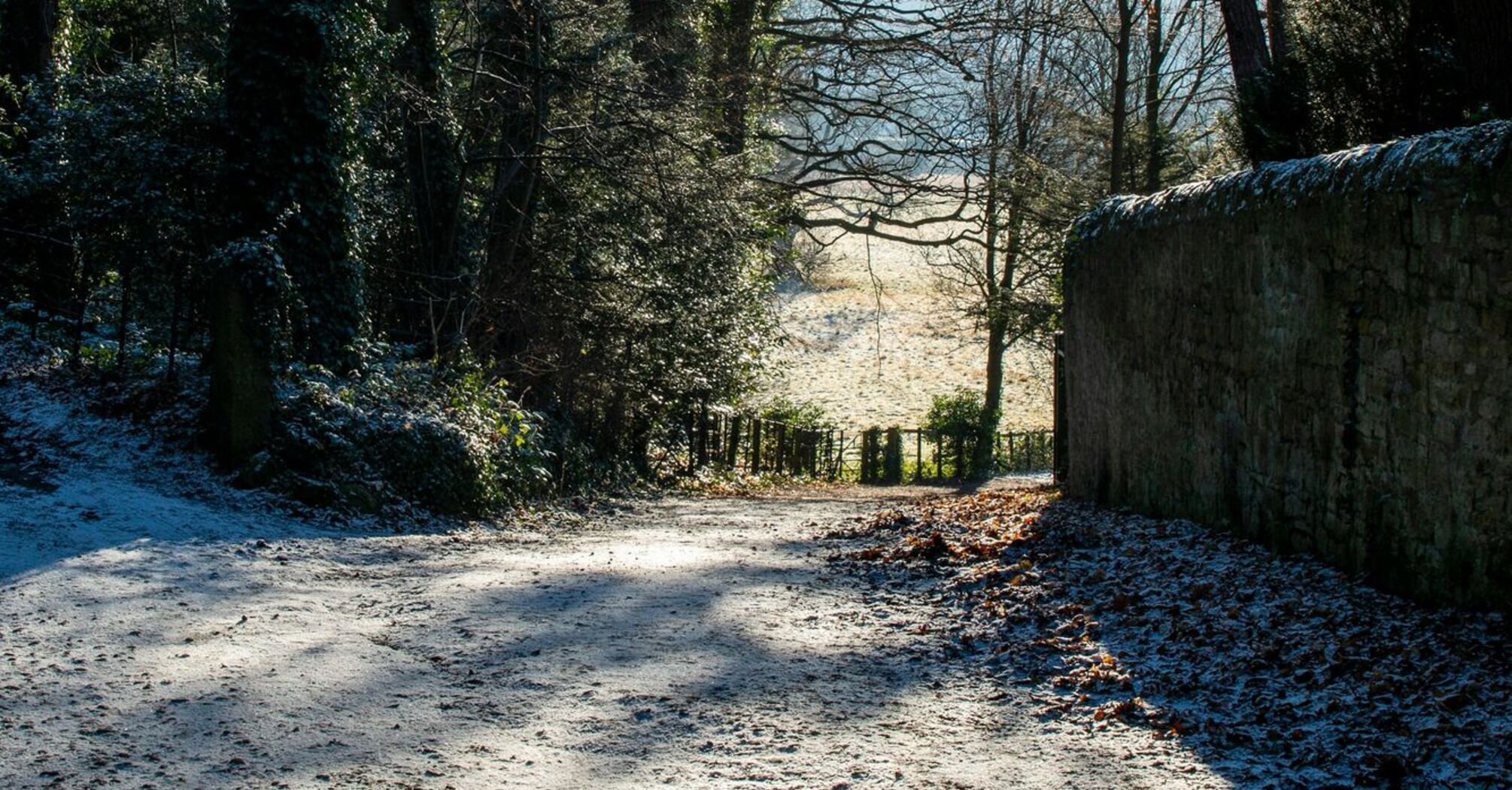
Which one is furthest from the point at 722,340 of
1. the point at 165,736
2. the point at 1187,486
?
the point at 165,736

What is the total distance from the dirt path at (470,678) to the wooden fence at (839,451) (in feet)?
42.0

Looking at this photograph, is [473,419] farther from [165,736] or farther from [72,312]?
[165,736]

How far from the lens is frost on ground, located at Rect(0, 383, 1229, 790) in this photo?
4.83 metres

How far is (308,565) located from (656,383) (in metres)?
10.6

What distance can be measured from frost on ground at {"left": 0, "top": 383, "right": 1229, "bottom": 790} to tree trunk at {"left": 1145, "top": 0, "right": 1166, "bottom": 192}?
53.6 ft

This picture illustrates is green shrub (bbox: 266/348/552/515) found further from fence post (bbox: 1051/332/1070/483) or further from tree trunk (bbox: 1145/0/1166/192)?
tree trunk (bbox: 1145/0/1166/192)

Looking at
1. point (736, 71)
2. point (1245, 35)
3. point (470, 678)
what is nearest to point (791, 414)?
point (736, 71)

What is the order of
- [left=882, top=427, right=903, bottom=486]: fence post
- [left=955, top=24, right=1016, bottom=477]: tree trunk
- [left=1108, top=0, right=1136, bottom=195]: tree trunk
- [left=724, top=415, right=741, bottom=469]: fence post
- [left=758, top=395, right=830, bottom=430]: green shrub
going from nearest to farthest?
[left=1108, top=0, right=1136, bottom=195]: tree trunk → [left=724, top=415, right=741, bottom=469]: fence post → [left=955, top=24, right=1016, bottom=477]: tree trunk → [left=882, top=427, right=903, bottom=486]: fence post → [left=758, top=395, right=830, bottom=430]: green shrub

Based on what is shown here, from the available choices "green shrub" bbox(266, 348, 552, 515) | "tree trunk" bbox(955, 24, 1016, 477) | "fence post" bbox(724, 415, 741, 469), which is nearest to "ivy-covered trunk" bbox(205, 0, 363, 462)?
"green shrub" bbox(266, 348, 552, 515)

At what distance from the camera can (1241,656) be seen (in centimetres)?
602

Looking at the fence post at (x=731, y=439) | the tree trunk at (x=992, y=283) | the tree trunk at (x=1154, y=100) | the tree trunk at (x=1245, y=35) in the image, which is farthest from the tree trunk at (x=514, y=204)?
the tree trunk at (x=1154, y=100)

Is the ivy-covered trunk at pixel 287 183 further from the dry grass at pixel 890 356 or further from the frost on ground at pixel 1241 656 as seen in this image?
the dry grass at pixel 890 356

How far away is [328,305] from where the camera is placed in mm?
12094

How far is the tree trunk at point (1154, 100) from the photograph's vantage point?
23562 millimetres
